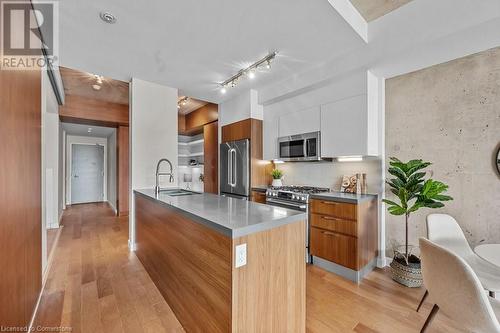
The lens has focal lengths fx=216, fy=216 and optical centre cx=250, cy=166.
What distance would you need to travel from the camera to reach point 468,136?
2270mm

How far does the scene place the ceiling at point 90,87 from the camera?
3.72 m

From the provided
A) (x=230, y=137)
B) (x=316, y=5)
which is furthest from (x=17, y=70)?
(x=230, y=137)

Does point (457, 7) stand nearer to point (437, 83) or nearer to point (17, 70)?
point (437, 83)

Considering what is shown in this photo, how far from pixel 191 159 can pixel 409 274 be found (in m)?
6.31

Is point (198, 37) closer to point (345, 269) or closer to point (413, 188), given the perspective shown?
point (413, 188)

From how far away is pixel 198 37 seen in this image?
235cm

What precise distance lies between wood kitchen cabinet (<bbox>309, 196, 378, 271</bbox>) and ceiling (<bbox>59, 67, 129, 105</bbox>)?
13.5 feet

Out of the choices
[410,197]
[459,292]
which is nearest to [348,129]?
[410,197]

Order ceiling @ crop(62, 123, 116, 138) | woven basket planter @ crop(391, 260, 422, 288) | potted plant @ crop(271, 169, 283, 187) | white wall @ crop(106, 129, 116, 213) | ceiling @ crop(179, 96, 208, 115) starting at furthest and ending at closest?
1. white wall @ crop(106, 129, 116, 213)
2. ceiling @ crop(62, 123, 116, 138)
3. ceiling @ crop(179, 96, 208, 115)
4. potted plant @ crop(271, 169, 283, 187)
5. woven basket planter @ crop(391, 260, 422, 288)

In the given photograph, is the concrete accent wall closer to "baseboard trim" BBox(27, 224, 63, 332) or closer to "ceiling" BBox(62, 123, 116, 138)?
"baseboard trim" BBox(27, 224, 63, 332)

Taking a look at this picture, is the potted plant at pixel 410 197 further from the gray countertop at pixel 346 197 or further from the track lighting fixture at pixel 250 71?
the track lighting fixture at pixel 250 71

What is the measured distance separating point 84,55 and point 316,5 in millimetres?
2731

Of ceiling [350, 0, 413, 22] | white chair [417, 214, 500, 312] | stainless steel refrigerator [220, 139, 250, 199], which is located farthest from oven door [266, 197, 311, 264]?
ceiling [350, 0, 413, 22]

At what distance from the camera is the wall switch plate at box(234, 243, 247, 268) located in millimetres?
1171
